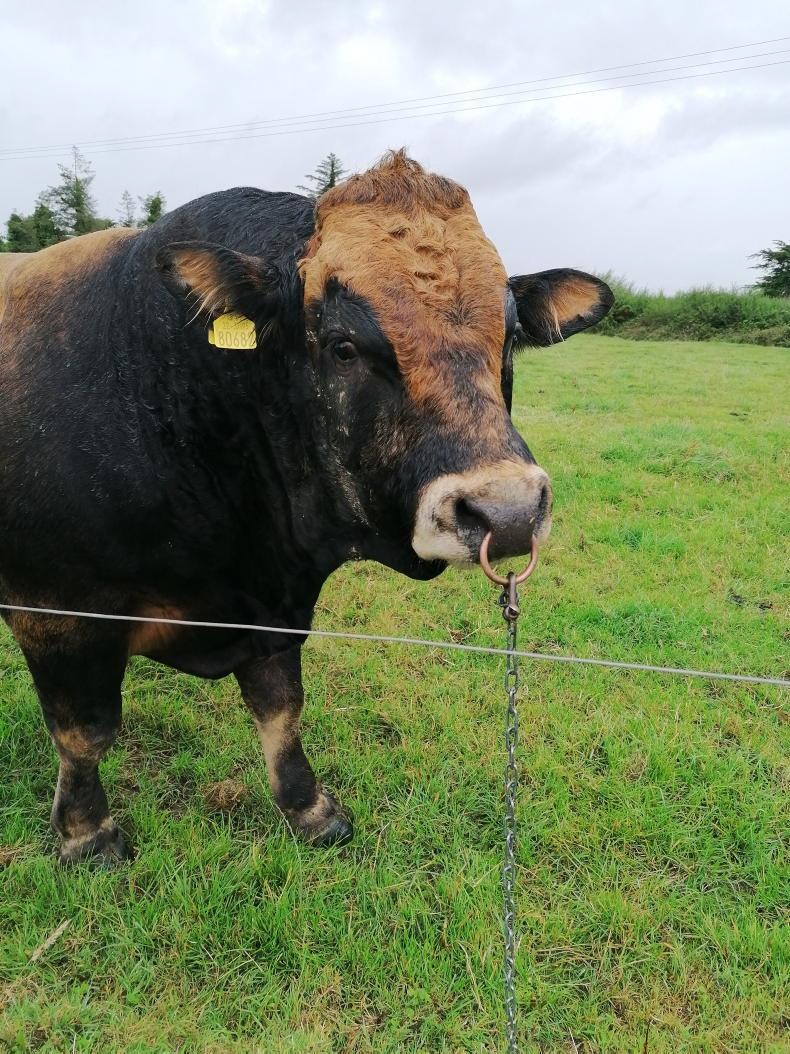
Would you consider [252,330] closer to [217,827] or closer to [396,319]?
[396,319]

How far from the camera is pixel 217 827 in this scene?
9.85ft

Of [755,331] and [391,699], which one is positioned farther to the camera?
[755,331]

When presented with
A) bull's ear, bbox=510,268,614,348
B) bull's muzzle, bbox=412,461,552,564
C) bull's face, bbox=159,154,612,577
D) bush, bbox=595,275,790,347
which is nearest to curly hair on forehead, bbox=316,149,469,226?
bull's face, bbox=159,154,612,577

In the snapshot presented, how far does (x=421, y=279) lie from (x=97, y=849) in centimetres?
233

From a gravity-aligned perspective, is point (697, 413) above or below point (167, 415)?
below

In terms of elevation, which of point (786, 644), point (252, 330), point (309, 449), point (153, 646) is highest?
point (252, 330)

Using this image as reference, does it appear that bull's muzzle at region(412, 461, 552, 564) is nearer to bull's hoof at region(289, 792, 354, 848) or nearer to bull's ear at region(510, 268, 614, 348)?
bull's ear at region(510, 268, 614, 348)

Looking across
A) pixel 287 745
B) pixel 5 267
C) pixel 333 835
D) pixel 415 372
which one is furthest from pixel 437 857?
pixel 5 267

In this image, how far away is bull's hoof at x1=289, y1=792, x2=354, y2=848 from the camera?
3.01m

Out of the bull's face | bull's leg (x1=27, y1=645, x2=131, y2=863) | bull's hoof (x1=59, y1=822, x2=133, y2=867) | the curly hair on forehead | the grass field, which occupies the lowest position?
the grass field

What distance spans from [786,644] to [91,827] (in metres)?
3.84

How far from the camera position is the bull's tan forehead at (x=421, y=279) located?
2.06 meters

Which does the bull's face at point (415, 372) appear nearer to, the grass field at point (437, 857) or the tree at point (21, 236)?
the grass field at point (437, 857)

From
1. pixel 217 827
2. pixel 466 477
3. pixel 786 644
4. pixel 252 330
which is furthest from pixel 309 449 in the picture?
pixel 786 644
